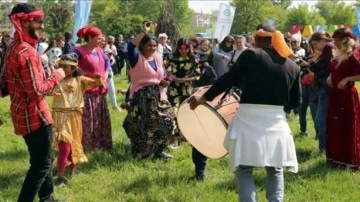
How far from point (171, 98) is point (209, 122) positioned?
2.39m

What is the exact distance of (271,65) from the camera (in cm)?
395

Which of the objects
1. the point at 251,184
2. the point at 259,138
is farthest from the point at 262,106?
the point at 251,184

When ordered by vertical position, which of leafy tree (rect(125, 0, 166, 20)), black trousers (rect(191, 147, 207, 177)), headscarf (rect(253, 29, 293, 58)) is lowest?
leafy tree (rect(125, 0, 166, 20))

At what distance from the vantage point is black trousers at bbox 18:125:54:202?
14.1 feet

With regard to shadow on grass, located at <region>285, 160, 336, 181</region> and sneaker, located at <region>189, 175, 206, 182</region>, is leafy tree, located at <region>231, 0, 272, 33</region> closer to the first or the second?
shadow on grass, located at <region>285, 160, 336, 181</region>

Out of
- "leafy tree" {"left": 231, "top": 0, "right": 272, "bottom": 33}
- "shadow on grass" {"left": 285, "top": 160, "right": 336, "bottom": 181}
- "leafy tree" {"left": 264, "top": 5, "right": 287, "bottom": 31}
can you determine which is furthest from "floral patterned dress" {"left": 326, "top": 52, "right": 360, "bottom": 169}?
"leafy tree" {"left": 264, "top": 5, "right": 287, "bottom": 31}

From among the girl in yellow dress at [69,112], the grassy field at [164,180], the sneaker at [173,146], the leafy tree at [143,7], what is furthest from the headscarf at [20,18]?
A: the leafy tree at [143,7]

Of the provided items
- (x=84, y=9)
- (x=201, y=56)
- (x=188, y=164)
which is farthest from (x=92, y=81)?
(x=84, y=9)

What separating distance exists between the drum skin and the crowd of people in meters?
0.40

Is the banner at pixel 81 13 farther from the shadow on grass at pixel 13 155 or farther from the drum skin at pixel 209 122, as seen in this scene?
the drum skin at pixel 209 122

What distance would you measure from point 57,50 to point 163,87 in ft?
29.2

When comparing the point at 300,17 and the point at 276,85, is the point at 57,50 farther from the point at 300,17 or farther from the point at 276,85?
the point at 300,17

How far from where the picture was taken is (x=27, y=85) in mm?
4055

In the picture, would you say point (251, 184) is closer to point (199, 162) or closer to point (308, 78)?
→ point (199, 162)
